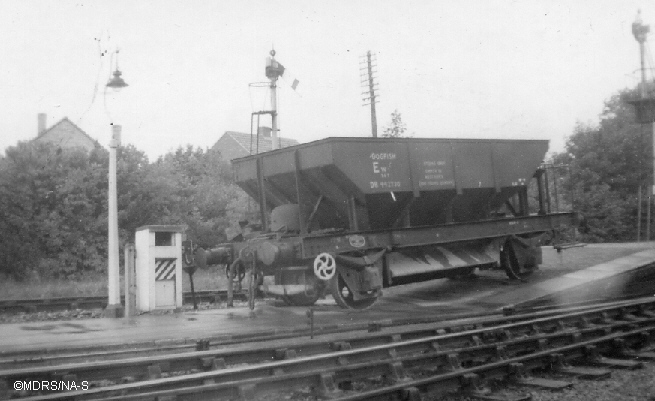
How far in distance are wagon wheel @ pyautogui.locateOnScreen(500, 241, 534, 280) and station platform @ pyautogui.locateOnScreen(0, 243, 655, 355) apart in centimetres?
20

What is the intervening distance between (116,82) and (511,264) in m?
8.97

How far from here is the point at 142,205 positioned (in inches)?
1081

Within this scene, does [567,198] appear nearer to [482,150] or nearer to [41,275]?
[482,150]

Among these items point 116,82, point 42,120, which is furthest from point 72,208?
point 42,120

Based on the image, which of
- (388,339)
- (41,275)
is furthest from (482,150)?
(41,275)

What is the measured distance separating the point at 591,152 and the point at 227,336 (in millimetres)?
22778

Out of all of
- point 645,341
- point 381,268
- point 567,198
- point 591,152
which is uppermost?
point 591,152

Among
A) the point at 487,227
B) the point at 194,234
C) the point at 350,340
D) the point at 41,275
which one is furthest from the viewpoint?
the point at 194,234

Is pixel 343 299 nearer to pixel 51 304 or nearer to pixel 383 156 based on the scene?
pixel 383 156

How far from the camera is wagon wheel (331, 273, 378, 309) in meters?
11.4

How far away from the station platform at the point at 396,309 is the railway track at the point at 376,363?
3.06 feet

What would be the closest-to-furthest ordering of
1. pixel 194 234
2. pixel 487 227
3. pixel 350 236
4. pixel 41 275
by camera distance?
pixel 350 236 < pixel 487 227 < pixel 41 275 < pixel 194 234

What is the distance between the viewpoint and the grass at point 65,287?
19656 millimetres

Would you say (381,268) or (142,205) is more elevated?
(142,205)
